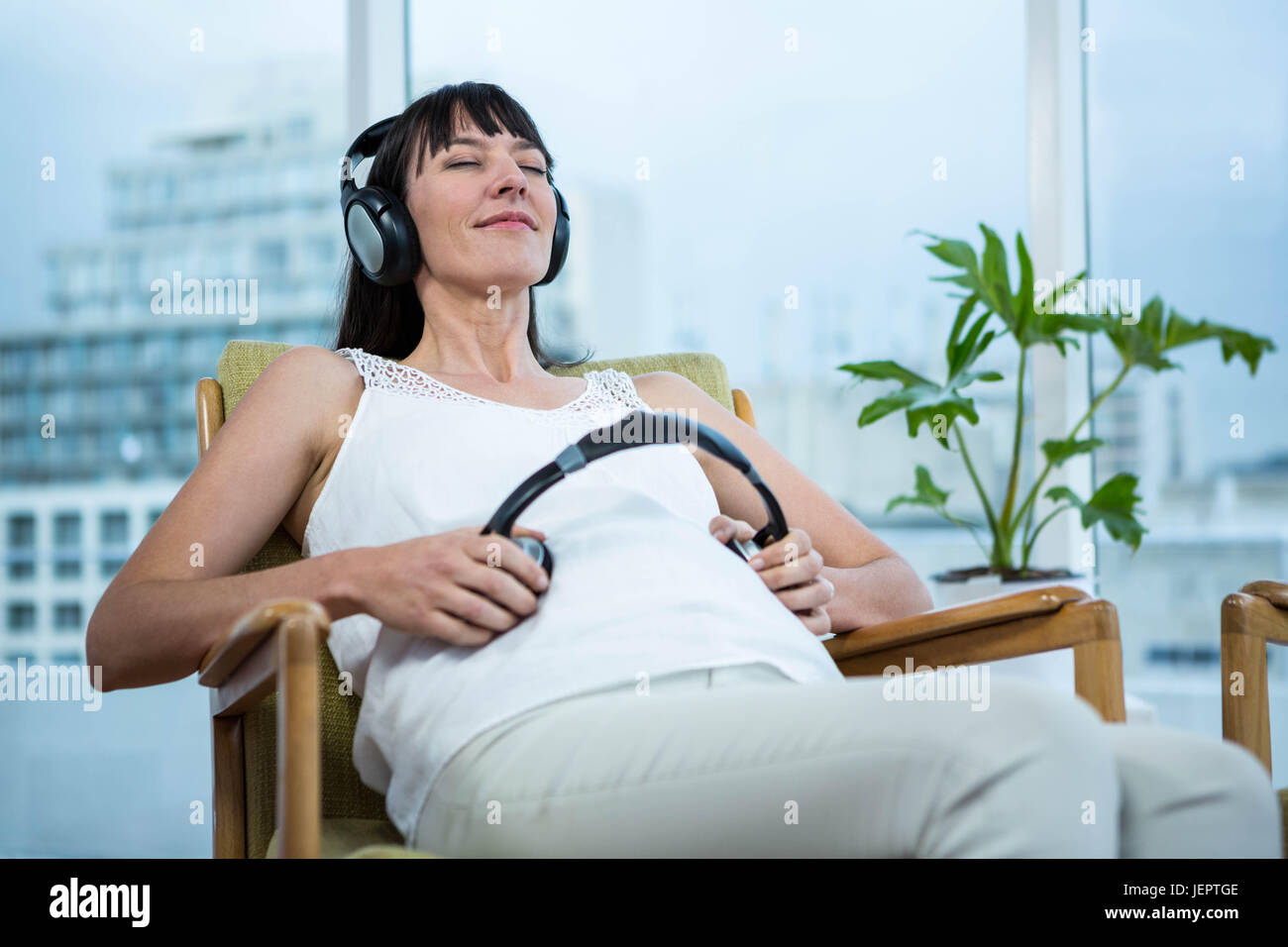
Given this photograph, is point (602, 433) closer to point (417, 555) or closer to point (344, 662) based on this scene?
point (417, 555)

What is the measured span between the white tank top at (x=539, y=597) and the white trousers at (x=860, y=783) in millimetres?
80

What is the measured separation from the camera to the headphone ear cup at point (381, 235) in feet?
4.54

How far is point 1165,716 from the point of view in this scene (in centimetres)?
259

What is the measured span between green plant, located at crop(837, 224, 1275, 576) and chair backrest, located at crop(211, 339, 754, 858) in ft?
3.83

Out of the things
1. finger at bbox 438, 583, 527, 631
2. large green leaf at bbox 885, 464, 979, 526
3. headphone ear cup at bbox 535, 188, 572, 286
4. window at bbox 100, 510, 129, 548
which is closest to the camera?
finger at bbox 438, 583, 527, 631

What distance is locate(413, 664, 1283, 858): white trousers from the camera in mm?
742

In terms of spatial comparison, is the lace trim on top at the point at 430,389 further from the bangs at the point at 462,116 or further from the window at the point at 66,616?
the window at the point at 66,616

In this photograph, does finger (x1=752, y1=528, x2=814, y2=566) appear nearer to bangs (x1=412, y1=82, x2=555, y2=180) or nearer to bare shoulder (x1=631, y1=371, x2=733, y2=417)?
bare shoulder (x1=631, y1=371, x2=733, y2=417)

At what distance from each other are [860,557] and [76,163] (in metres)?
2.31

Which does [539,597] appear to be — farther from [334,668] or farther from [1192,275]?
[1192,275]

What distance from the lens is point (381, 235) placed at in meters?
1.38

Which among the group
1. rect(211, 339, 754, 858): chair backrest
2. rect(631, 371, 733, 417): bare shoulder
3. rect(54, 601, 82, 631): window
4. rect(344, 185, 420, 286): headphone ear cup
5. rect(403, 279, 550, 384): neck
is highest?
rect(344, 185, 420, 286): headphone ear cup

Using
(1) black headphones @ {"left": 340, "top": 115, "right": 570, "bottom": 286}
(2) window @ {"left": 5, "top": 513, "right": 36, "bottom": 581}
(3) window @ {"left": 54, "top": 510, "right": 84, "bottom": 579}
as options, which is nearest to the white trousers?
(1) black headphones @ {"left": 340, "top": 115, "right": 570, "bottom": 286}

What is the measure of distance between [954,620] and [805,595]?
0.52 ft
